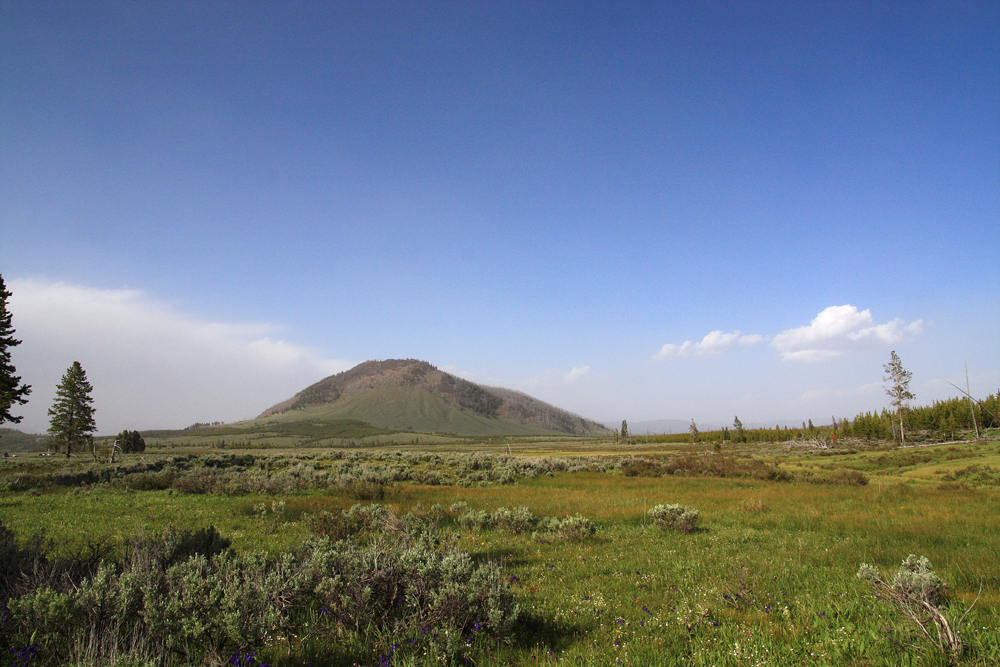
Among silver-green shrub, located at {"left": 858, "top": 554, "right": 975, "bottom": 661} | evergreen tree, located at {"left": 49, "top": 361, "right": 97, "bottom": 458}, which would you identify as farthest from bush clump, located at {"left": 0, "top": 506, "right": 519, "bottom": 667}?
evergreen tree, located at {"left": 49, "top": 361, "right": 97, "bottom": 458}

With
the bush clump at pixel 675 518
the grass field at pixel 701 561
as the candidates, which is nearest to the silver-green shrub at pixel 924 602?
the grass field at pixel 701 561

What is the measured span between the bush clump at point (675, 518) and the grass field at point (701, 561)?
1.96ft

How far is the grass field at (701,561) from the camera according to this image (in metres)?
5.14

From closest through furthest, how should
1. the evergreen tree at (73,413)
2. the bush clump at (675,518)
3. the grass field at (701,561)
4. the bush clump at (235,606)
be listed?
the bush clump at (235,606) → the grass field at (701,561) → the bush clump at (675,518) → the evergreen tree at (73,413)

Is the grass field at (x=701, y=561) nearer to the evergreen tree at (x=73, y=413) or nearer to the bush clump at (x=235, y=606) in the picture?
the bush clump at (x=235, y=606)

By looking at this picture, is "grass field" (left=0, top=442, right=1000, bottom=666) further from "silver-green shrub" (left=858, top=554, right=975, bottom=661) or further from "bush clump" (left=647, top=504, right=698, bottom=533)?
"bush clump" (left=647, top=504, right=698, bottom=533)

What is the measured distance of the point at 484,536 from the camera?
13.6m

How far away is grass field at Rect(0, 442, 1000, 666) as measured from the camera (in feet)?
16.9

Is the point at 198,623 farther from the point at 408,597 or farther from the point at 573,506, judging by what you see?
the point at 573,506

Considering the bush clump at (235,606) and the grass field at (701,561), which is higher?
the bush clump at (235,606)

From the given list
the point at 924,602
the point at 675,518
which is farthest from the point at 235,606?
the point at 675,518

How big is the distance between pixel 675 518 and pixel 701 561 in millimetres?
4641

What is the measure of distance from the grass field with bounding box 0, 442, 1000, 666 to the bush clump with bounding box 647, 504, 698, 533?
597 mm

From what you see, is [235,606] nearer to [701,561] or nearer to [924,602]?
[924,602]
